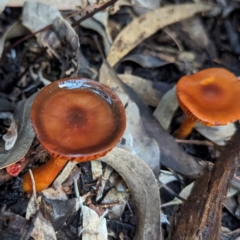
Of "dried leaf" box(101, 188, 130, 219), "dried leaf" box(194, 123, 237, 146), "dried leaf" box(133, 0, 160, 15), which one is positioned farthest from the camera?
"dried leaf" box(133, 0, 160, 15)

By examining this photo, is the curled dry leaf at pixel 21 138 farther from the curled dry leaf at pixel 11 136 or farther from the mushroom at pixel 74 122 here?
the mushroom at pixel 74 122

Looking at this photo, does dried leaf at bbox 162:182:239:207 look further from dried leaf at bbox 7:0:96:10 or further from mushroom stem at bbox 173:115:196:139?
dried leaf at bbox 7:0:96:10

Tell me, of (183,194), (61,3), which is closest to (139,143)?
(183,194)

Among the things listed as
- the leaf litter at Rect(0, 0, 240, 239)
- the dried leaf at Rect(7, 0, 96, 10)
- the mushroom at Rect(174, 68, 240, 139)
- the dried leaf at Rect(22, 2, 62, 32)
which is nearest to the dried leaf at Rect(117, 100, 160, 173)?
the leaf litter at Rect(0, 0, 240, 239)

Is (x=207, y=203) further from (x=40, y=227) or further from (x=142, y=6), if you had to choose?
(x=142, y=6)

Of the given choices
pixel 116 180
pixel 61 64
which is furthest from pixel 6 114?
pixel 116 180

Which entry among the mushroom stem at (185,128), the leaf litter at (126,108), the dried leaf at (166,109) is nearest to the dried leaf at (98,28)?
the leaf litter at (126,108)
